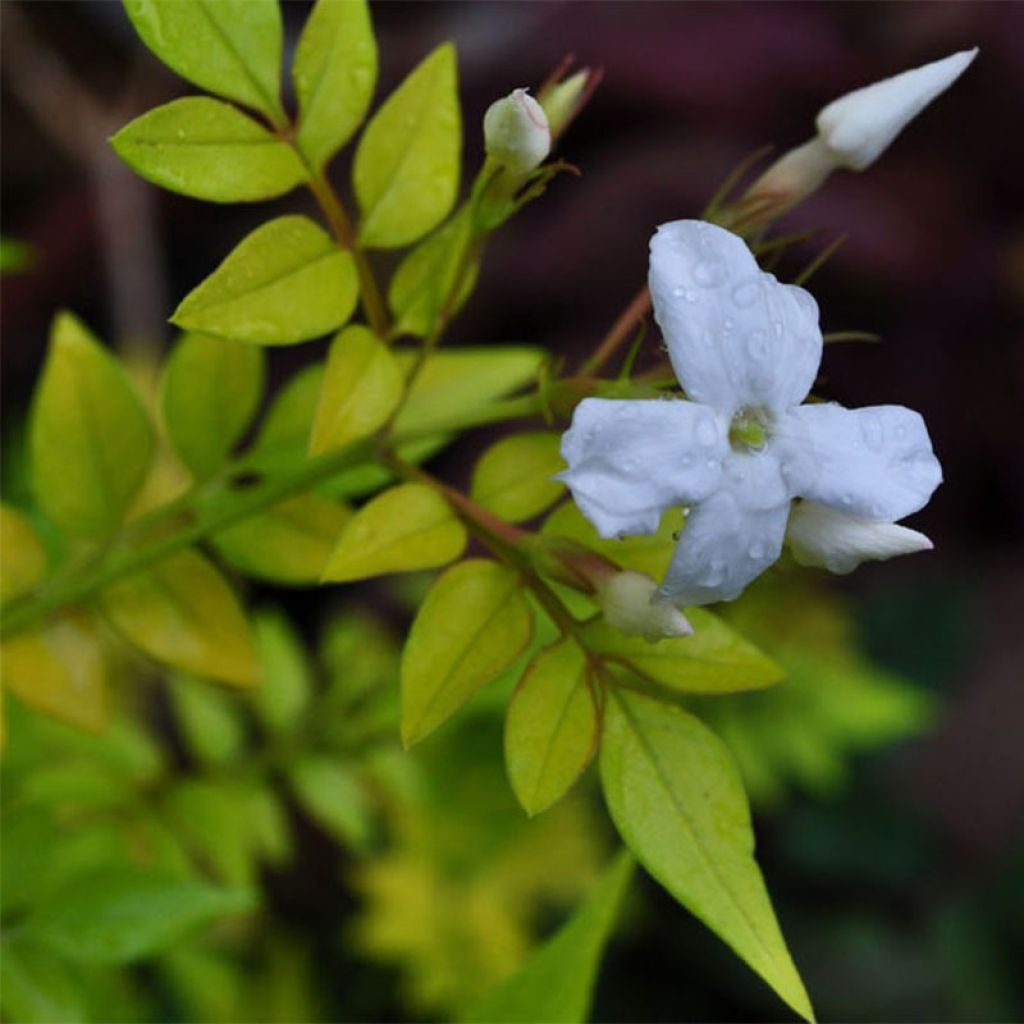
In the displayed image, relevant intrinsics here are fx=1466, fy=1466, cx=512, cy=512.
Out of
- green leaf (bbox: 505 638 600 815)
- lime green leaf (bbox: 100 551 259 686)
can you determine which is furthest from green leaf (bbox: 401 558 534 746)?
lime green leaf (bbox: 100 551 259 686)

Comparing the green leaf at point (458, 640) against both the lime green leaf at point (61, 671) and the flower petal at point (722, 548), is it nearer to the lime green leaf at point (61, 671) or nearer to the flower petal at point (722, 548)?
the flower petal at point (722, 548)

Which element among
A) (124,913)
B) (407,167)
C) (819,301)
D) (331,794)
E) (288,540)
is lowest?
(819,301)

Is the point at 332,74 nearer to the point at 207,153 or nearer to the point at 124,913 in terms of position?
the point at 207,153

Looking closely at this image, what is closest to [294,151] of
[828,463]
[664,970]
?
[828,463]

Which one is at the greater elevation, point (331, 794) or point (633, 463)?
point (633, 463)

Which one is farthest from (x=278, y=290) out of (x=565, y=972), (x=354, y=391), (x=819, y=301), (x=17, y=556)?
(x=819, y=301)

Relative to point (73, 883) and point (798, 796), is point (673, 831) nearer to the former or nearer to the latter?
point (73, 883)

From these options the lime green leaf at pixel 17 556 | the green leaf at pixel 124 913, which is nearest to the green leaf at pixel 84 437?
the lime green leaf at pixel 17 556
